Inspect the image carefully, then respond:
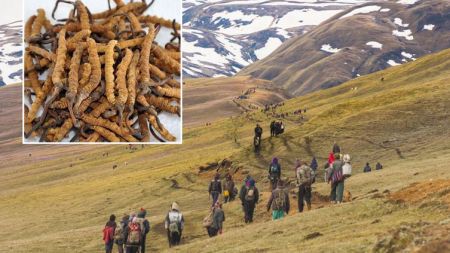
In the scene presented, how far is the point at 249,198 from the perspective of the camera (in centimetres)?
4347

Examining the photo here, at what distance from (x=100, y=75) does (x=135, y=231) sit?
18271 millimetres

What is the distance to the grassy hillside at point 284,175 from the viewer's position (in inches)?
1281

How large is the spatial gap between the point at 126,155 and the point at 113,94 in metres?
129

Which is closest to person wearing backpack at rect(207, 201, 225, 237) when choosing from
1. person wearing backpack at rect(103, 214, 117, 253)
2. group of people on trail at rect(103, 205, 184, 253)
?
group of people on trail at rect(103, 205, 184, 253)

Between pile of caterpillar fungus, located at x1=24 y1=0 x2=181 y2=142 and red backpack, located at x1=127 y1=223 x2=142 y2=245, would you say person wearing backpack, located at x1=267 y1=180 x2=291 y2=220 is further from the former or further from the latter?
pile of caterpillar fungus, located at x1=24 y1=0 x2=181 y2=142

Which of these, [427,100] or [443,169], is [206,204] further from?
[427,100]

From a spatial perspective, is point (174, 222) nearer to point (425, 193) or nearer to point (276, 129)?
point (425, 193)

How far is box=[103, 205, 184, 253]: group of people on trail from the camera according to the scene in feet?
114

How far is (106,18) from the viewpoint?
18.5 metres

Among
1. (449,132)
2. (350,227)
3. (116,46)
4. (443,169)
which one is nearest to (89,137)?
(116,46)

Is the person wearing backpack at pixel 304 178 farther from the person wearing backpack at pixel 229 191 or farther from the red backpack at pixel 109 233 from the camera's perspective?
the person wearing backpack at pixel 229 191

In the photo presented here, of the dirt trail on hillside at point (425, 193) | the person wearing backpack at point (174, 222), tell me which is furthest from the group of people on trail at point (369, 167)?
the person wearing backpack at point (174, 222)

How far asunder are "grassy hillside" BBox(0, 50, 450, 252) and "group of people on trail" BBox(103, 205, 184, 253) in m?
1.67

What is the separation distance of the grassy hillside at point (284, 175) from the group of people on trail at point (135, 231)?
1.67m
